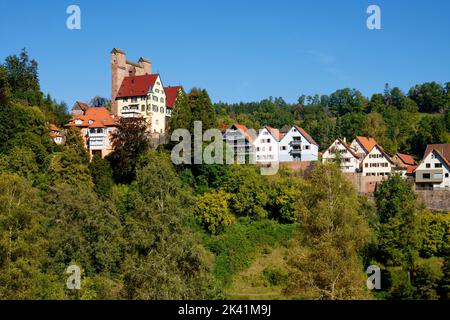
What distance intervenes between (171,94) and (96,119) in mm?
12939

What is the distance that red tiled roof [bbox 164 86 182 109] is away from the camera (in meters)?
69.6

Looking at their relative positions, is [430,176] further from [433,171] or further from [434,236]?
[434,236]

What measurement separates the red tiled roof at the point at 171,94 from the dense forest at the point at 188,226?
13.1 m

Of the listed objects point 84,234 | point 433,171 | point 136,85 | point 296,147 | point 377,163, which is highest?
point 136,85

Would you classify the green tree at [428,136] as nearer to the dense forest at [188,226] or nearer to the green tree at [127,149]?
the dense forest at [188,226]

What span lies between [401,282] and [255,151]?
2676 centimetres

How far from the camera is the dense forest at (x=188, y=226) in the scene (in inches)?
935

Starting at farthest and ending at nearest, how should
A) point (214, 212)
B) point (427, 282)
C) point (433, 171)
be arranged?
point (433, 171) → point (214, 212) → point (427, 282)

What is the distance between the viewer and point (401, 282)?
40875 mm

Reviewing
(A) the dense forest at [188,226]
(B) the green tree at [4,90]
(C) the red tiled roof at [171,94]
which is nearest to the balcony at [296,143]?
(A) the dense forest at [188,226]

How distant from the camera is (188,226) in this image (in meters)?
32.5

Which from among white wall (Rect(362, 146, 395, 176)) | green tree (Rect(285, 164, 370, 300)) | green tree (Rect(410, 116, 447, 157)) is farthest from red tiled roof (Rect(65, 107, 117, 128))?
green tree (Rect(410, 116, 447, 157))

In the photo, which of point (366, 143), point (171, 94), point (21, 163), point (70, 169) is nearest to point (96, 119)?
point (171, 94)

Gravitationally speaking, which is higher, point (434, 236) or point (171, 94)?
point (171, 94)
